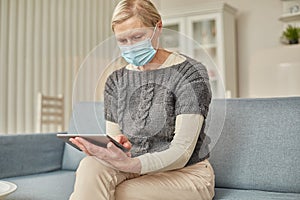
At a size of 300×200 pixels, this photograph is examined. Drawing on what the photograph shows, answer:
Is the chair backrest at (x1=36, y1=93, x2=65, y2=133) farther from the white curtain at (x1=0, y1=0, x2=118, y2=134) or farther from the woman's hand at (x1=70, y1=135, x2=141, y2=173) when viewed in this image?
the woman's hand at (x1=70, y1=135, x2=141, y2=173)

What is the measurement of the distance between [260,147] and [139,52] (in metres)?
0.59

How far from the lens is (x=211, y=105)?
50.4 inches

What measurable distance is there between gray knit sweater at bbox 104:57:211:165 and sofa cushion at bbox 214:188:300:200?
169 millimetres

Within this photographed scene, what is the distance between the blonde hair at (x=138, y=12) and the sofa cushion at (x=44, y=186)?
2.01ft

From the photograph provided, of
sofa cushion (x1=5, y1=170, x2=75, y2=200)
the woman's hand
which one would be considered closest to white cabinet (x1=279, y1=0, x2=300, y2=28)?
sofa cushion (x1=5, y1=170, x2=75, y2=200)

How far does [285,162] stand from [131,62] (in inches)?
25.0

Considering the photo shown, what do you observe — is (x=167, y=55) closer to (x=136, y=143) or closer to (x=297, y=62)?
(x=136, y=143)

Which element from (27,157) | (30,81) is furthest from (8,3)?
(27,157)

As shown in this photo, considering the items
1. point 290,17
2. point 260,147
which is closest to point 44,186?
point 260,147

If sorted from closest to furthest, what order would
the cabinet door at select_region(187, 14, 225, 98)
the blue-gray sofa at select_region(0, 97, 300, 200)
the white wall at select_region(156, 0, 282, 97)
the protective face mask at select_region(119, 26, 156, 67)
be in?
the protective face mask at select_region(119, 26, 156, 67)
the blue-gray sofa at select_region(0, 97, 300, 200)
the cabinet door at select_region(187, 14, 225, 98)
the white wall at select_region(156, 0, 282, 97)

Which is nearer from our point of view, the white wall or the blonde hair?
the blonde hair

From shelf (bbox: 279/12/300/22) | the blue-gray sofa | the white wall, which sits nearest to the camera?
the blue-gray sofa

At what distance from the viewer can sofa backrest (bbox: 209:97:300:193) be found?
1443 mm

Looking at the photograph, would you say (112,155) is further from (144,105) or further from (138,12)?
(138,12)
